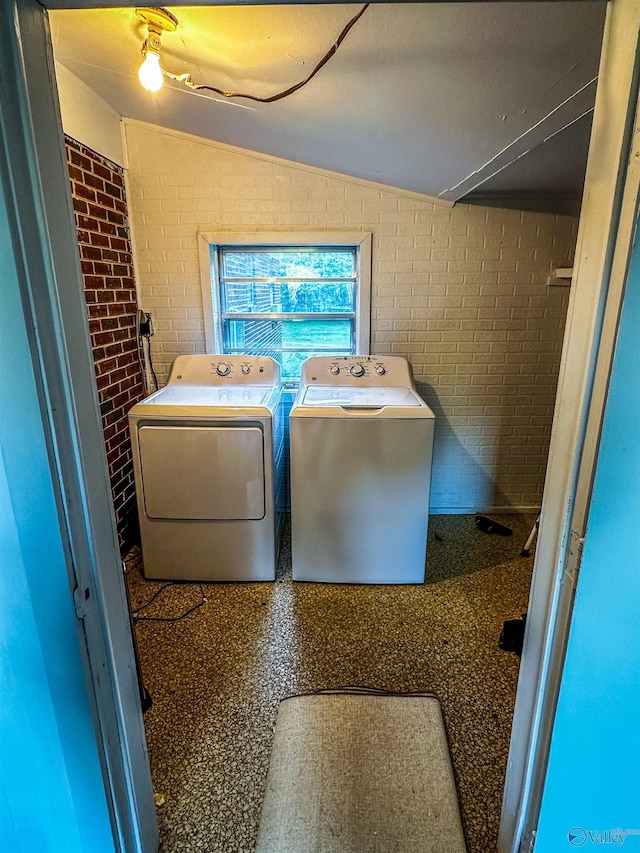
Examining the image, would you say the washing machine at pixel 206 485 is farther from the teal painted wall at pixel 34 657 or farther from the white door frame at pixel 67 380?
the teal painted wall at pixel 34 657

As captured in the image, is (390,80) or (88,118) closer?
(390,80)

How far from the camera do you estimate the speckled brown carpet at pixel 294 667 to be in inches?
56.8

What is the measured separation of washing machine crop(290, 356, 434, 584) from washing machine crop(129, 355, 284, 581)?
162 millimetres

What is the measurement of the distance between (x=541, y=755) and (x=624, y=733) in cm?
18

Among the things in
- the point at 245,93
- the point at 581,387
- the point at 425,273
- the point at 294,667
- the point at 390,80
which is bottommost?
the point at 294,667

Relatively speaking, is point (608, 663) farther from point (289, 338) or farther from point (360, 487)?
point (289, 338)

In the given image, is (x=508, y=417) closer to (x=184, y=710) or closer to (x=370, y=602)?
(x=370, y=602)

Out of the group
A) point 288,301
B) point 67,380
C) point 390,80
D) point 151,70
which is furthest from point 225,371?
point 67,380

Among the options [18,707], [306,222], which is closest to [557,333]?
[306,222]

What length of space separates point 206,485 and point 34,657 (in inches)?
57.2

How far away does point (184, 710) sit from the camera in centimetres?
175

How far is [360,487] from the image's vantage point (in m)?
2.35

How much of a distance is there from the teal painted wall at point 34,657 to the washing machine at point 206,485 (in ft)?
4.69

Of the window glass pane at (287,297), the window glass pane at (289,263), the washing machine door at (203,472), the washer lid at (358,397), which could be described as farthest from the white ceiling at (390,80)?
the washing machine door at (203,472)
